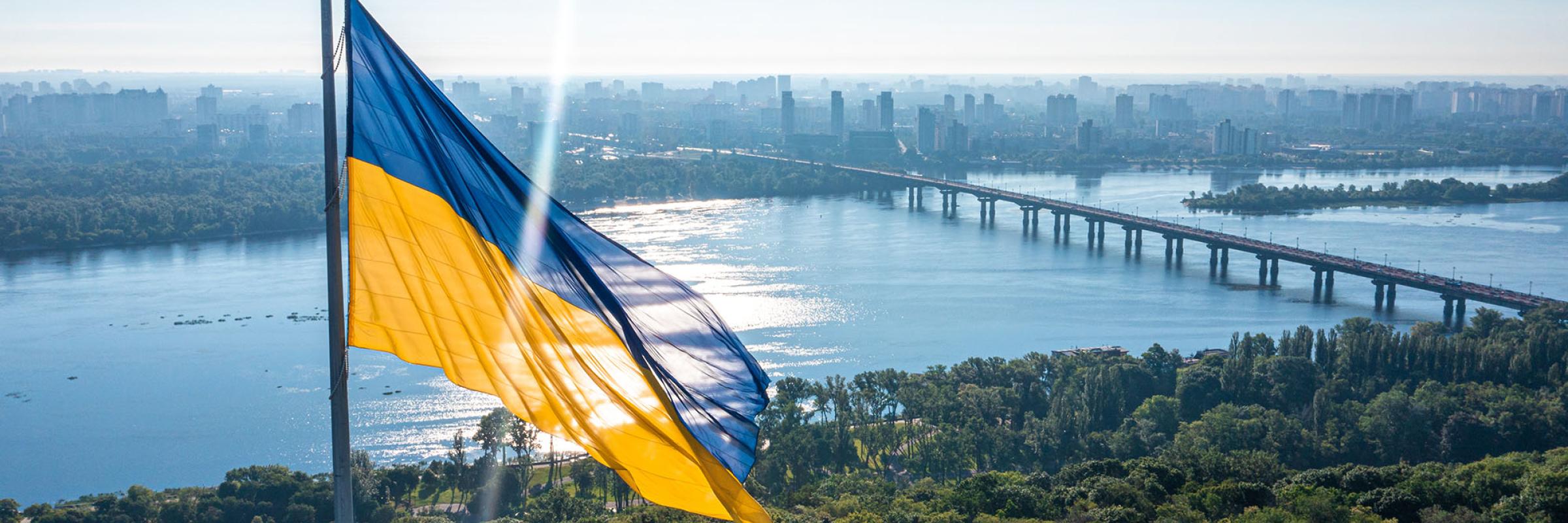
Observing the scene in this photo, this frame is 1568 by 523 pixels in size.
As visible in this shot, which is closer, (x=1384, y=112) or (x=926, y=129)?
(x=926, y=129)

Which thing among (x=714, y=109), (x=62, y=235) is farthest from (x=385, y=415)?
(x=714, y=109)

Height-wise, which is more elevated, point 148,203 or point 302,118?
point 302,118

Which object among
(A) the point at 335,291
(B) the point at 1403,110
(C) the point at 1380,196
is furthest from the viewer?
(B) the point at 1403,110

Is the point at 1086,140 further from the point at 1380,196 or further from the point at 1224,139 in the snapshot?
the point at 1380,196

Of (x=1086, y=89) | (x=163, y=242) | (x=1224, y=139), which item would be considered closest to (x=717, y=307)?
(x=163, y=242)

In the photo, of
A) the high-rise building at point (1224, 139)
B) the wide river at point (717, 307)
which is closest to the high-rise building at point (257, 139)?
the wide river at point (717, 307)

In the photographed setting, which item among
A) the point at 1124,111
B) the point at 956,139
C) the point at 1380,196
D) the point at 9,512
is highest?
the point at 1124,111
